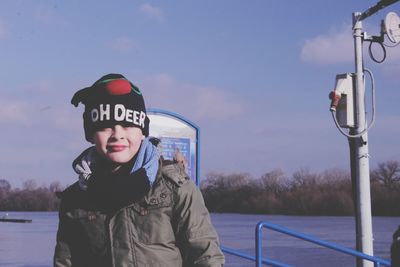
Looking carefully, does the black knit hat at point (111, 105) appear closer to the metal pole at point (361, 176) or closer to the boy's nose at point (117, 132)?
the boy's nose at point (117, 132)

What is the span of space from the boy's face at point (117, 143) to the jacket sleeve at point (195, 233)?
0.22 meters

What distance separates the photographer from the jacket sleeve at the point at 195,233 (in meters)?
1.99

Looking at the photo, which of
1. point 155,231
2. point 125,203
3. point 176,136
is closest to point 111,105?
point 125,203

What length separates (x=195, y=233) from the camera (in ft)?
6.59

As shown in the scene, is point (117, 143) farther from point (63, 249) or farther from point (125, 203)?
point (63, 249)

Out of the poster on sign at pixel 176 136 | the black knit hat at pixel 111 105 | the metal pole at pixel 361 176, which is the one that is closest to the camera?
the black knit hat at pixel 111 105

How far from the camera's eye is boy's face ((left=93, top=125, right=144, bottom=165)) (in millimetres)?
2053

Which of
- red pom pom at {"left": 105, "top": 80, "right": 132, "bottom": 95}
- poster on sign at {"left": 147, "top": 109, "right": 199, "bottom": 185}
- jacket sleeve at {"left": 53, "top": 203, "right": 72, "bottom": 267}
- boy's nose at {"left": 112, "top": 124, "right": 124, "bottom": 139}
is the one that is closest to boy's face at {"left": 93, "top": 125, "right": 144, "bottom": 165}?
boy's nose at {"left": 112, "top": 124, "right": 124, "bottom": 139}

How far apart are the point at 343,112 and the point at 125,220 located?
187 inches

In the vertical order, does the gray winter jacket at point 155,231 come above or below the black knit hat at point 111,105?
below

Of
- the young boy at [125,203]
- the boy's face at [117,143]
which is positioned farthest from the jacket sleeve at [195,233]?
the boy's face at [117,143]

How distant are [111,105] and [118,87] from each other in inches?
2.9

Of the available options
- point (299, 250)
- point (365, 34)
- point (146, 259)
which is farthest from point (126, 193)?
point (299, 250)

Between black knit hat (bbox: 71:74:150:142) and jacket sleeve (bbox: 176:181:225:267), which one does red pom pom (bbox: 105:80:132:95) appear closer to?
black knit hat (bbox: 71:74:150:142)
